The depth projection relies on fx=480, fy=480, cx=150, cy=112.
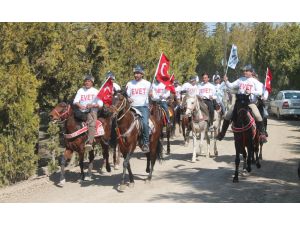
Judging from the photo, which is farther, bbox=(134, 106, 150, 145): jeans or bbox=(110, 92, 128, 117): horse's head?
bbox=(134, 106, 150, 145): jeans

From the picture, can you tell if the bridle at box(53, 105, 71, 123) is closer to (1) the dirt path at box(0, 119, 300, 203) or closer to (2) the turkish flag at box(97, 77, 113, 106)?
(2) the turkish flag at box(97, 77, 113, 106)

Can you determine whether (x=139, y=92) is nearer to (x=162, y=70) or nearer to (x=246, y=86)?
(x=162, y=70)

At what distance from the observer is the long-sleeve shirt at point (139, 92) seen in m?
12.8

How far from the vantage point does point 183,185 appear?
494 inches

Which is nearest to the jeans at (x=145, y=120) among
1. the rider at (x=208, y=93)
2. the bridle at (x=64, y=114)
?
the bridle at (x=64, y=114)

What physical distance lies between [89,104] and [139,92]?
155 centimetres

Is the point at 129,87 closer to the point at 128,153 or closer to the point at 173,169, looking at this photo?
the point at 128,153

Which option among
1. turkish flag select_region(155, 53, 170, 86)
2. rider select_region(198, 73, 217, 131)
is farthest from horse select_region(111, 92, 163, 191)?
rider select_region(198, 73, 217, 131)

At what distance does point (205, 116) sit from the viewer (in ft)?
55.2

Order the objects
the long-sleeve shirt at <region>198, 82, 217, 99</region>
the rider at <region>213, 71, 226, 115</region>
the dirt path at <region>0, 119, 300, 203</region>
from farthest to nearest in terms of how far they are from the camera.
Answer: the rider at <region>213, 71, 226, 115</region>
the long-sleeve shirt at <region>198, 82, 217, 99</region>
the dirt path at <region>0, 119, 300, 203</region>

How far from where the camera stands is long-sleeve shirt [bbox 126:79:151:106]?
12.8m

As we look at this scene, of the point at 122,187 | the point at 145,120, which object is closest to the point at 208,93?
the point at 145,120

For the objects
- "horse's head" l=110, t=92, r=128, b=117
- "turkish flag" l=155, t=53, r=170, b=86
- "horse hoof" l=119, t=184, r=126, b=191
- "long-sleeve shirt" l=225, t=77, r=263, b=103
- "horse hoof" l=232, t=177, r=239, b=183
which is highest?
"turkish flag" l=155, t=53, r=170, b=86

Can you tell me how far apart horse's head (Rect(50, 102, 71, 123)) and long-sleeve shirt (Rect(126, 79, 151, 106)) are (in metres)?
1.88
